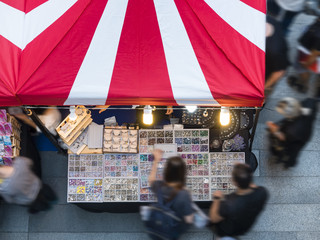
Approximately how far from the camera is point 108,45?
4.11 m

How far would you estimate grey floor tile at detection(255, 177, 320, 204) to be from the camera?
228 inches

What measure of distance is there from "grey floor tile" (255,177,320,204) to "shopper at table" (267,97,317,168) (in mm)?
788

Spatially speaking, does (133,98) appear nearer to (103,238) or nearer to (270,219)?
(103,238)

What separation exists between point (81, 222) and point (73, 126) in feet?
5.68

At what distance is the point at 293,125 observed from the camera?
4.72 m

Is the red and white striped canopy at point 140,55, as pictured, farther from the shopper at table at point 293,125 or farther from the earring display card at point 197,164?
the earring display card at point 197,164

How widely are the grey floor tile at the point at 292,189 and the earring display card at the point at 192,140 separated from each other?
1290 mm

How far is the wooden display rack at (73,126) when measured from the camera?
522 centimetres

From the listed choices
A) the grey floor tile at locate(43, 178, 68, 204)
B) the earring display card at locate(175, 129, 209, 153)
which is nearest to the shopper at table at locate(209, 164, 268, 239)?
the earring display card at locate(175, 129, 209, 153)

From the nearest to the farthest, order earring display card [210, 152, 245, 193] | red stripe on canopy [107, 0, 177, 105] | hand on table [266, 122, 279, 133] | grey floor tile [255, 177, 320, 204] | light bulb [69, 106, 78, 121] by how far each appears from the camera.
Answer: red stripe on canopy [107, 0, 177, 105] < light bulb [69, 106, 78, 121] < hand on table [266, 122, 279, 133] < earring display card [210, 152, 245, 193] < grey floor tile [255, 177, 320, 204]

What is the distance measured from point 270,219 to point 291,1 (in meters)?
3.85

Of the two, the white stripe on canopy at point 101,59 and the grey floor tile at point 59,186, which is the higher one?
the white stripe on canopy at point 101,59

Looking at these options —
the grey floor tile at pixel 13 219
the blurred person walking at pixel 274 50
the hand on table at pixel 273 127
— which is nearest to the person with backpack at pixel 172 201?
the hand on table at pixel 273 127

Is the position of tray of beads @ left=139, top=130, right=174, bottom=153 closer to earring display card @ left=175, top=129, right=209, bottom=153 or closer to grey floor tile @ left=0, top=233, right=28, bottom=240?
earring display card @ left=175, top=129, right=209, bottom=153
